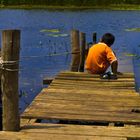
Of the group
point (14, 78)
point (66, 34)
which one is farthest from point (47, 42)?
point (14, 78)

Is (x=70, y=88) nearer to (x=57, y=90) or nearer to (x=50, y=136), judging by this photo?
(x=57, y=90)

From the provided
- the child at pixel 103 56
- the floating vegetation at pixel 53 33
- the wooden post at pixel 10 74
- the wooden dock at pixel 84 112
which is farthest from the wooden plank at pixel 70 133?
the floating vegetation at pixel 53 33

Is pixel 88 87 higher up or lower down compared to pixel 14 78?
lower down

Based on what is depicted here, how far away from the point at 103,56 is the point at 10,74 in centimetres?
583

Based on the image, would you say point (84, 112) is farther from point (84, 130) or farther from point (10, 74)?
point (10, 74)

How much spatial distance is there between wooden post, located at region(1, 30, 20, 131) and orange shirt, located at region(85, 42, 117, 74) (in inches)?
219

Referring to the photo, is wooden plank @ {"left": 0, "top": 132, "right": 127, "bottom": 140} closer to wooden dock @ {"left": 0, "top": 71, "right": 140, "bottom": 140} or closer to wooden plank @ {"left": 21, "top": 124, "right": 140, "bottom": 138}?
wooden dock @ {"left": 0, "top": 71, "right": 140, "bottom": 140}

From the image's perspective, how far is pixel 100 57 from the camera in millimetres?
12828

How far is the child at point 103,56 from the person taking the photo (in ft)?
41.4

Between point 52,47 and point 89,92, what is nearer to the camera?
point 89,92

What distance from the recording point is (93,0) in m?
76.3

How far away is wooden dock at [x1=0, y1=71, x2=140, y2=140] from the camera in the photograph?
751 cm

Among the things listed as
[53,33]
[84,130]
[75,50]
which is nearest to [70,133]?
[84,130]

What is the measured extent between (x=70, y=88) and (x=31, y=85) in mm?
5960
